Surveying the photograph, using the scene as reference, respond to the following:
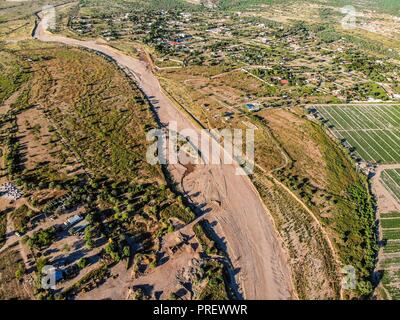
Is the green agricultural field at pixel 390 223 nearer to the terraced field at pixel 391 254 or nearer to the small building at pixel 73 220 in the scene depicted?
the terraced field at pixel 391 254

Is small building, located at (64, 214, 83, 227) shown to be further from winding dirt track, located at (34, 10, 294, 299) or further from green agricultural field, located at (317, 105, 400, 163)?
green agricultural field, located at (317, 105, 400, 163)

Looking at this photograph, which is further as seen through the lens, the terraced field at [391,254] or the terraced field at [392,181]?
the terraced field at [392,181]

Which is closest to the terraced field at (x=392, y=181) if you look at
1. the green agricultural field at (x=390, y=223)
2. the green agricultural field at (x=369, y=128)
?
the green agricultural field at (x=369, y=128)

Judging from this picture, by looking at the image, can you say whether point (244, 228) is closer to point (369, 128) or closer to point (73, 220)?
point (73, 220)

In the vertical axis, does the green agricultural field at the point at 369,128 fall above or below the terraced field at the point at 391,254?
above

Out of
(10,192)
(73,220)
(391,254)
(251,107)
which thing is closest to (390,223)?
(391,254)

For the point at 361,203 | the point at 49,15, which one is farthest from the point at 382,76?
the point at 49,15
